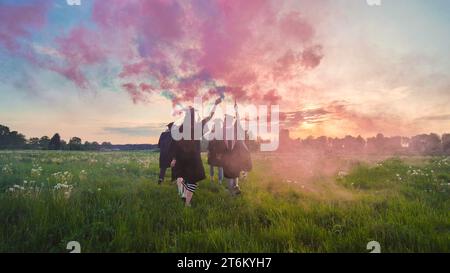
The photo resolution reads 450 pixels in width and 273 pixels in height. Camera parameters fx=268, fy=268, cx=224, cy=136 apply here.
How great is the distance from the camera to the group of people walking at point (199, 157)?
7676mm

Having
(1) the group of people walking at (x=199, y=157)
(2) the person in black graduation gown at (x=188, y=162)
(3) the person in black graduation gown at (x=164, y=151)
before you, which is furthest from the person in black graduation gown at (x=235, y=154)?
(3) the person in black graduation gown at (x=164, y=151)

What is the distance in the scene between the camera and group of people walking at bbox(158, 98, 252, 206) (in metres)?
7.68

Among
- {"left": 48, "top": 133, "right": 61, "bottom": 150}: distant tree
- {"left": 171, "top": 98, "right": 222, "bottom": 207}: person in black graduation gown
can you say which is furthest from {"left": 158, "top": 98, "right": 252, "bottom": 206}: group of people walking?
{"left": 48, "top": 133, "right": 61, "bottom": 150}: distant tree

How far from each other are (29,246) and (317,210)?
568cm

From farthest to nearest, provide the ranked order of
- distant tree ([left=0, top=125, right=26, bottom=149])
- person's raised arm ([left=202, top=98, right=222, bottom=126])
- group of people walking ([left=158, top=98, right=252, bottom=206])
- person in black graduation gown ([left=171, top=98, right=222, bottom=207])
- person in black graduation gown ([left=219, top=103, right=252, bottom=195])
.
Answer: distant tree ([left=0, top=125, right=26, bottom=149])
person in black graduation gown ([left=219, top=103, right=252, bottom=195])
person's raised arm ([left=202, top=98, right=222, bottom=126])
group of people walking ([left=158, top=98, right=252, bottom=206])
person in black graduation gown ([left=171, top=98, right=222, bottom=207])

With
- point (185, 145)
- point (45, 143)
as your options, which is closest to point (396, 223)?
point (185, 145)

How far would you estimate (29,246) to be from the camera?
430cm

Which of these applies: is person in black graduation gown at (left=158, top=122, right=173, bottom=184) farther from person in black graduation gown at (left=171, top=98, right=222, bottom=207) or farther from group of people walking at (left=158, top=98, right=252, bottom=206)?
person in black graduation gown at (left=171, top=98, right=222, bottom=207)

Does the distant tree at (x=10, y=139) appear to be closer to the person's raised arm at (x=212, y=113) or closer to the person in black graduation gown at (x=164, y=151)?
the person in black graduation gown at (x=164, y=151)

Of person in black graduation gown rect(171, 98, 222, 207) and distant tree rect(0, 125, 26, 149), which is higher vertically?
distant tree rect(0, 125, 26, 149)

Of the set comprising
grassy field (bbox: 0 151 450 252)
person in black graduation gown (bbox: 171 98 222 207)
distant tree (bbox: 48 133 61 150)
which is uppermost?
distant tree (bbox: 48 133 61 150)

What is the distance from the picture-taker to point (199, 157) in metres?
7.98
